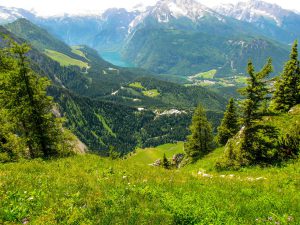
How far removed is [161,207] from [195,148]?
2019 inches

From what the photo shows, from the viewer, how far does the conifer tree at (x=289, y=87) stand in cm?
4466

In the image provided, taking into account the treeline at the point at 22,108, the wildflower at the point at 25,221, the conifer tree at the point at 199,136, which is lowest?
the conifer tree at the point at 199,136

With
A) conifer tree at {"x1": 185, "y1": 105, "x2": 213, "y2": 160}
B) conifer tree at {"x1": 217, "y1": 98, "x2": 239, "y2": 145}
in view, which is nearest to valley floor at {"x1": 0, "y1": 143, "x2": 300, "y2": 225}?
conifer tree at {"x1": 185, "y1": 105, "x2": 213, "y2": 160}

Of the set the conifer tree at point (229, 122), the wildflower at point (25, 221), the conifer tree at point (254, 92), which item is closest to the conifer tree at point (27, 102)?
the conifer tree at point (254, 92)

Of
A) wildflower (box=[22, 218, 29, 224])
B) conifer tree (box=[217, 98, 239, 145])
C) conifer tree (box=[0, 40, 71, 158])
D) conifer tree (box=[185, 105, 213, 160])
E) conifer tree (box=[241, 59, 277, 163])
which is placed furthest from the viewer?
conifer tree (box=[217, 98, 239, 145])

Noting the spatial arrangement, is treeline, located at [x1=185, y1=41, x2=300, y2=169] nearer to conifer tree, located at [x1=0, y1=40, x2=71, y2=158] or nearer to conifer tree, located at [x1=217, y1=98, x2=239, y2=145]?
conifer tree, located at [x1=0, y1=40, x2=71, y2=158]

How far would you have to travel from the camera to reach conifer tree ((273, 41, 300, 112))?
44.7 metres

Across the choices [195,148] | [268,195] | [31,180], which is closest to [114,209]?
[31,180]

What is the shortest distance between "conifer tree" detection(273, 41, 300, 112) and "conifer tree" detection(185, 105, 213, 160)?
49.6 feet

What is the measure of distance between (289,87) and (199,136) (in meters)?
19.6

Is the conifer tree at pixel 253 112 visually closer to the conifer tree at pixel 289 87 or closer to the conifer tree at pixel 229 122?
the conifer tree at pixel 289 87

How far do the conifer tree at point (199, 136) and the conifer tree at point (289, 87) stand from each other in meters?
15.1

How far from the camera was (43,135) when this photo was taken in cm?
2905

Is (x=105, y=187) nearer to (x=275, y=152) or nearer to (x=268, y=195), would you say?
(x=268, y=195)
